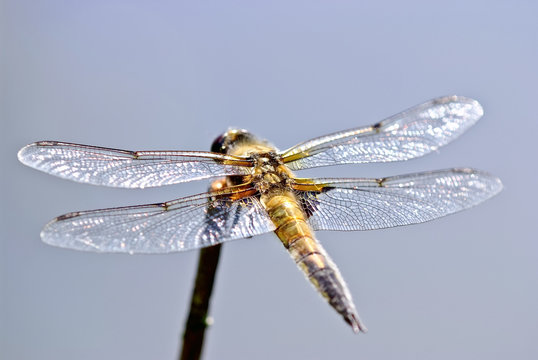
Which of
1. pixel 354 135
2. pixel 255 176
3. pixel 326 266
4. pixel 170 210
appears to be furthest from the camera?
pixel 354 135

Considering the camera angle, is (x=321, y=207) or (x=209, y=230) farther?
(x=321, y=207)

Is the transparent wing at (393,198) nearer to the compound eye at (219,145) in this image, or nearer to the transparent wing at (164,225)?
the transparent wing at (164,225)

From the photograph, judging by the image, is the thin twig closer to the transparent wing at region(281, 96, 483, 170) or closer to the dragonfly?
the dragonfly

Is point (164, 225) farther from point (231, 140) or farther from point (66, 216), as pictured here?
point (231, 140)

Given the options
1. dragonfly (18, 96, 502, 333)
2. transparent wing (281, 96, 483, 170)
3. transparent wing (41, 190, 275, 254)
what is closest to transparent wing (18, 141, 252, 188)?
dragonfly (18, 96, 502, 333)

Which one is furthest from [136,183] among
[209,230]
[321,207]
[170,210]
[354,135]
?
[354,135]

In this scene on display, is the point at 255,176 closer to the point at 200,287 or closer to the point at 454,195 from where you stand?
the point at 200,287

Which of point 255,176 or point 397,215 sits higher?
point 255,176

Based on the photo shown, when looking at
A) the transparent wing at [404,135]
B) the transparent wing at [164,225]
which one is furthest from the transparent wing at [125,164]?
the transparent wing at [404,135]
